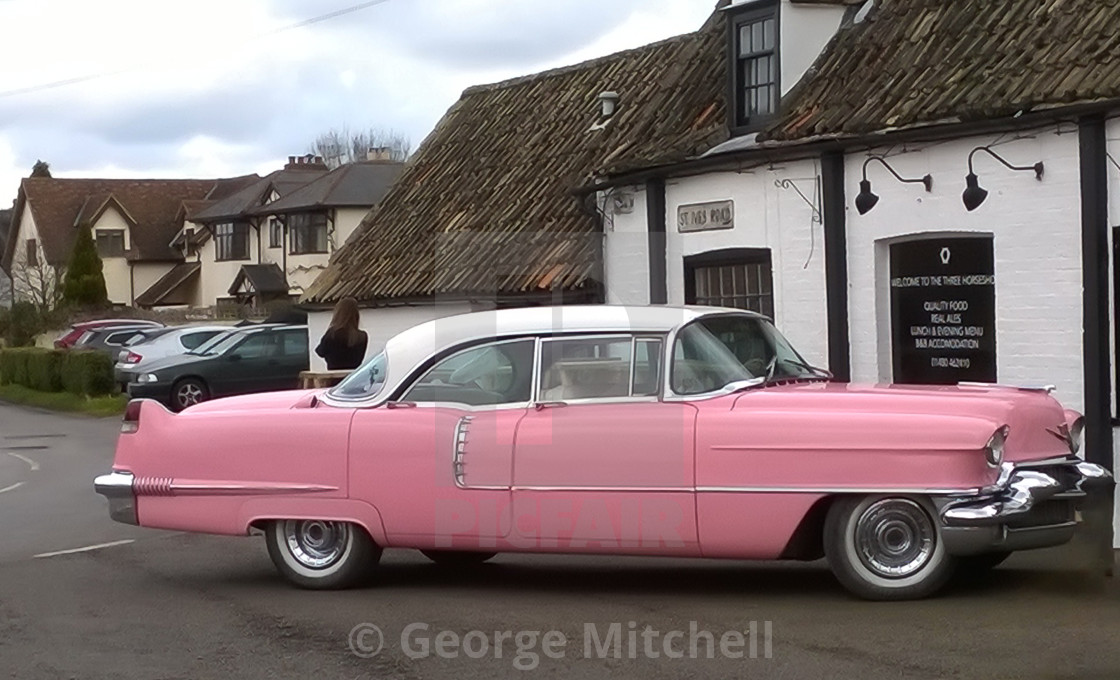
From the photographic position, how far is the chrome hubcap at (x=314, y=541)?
9.35 metres

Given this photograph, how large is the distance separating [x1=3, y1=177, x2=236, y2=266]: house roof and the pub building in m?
58.4

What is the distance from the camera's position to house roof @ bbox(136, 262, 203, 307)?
6725 cm

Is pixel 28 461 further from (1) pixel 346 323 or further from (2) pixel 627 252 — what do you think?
(2) pixel 627 252

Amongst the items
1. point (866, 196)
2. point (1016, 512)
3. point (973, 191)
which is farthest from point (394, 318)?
point (1016, 512)

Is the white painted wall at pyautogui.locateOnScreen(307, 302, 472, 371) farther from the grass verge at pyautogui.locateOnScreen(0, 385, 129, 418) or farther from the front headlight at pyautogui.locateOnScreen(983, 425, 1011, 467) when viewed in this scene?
the front headlight at pyautogui.locateOnScreen(983, 425, 1011, 467)

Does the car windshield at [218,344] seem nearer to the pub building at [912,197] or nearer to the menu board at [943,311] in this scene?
the pub building at [912,197]

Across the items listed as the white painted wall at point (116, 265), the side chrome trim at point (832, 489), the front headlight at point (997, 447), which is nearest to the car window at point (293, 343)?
the side chrome trim at point (832, 489)

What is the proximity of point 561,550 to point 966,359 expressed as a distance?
17.8 ft

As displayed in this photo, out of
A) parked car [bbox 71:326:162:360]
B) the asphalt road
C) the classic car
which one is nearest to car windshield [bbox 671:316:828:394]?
the classic car

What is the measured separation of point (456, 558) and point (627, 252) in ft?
22.6

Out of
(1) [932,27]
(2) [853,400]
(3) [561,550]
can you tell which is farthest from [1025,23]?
(3) [561,550]

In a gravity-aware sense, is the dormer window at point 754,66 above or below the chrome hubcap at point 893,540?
above

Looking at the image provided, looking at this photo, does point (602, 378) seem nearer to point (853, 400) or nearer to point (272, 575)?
point (853, 400)

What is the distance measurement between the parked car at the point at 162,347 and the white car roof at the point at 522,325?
20165 mm
